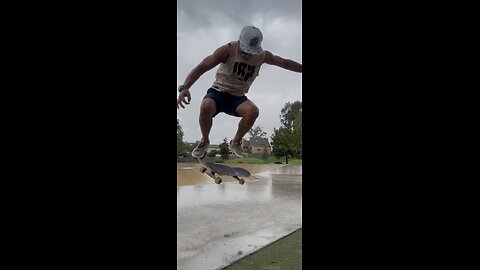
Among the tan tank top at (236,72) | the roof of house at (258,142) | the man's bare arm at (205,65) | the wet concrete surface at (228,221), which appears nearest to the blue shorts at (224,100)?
the tan tank top at (236,72)

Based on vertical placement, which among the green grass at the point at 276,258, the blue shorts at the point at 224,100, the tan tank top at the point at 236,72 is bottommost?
the green grass at the point at 276,258

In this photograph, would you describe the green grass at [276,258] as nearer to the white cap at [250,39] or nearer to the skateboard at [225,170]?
the skateboard at [225,170]

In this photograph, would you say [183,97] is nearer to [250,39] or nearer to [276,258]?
[250,39]

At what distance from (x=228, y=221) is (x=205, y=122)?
4577mm

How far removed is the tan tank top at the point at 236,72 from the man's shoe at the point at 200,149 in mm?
520

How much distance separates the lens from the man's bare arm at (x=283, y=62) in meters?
1.95

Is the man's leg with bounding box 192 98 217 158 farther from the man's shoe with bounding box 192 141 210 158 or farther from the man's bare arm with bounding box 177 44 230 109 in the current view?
the man's bare arm with bounding box 177 44 230 109

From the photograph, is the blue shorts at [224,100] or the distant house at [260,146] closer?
the blue shorts at [224,100]

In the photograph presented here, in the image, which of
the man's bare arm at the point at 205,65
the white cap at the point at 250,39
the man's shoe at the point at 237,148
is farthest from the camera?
the man's shoe at the point at 237,148

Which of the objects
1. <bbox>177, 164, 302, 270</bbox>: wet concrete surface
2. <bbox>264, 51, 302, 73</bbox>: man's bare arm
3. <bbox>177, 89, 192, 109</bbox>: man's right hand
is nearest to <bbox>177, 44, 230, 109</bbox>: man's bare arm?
<bbox>177, 89, 192, 109</bbox>: man's right hand

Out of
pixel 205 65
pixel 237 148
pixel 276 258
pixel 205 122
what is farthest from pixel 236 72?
pixel 276 258

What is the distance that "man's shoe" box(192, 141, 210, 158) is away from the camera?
230cm

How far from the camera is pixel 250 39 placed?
5.65 ft
